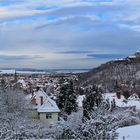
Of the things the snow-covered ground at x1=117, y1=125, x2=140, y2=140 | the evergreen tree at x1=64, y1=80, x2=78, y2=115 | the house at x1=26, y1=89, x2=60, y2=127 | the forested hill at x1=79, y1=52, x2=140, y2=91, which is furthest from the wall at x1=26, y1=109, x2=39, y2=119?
the forested hill at x1=79, y1=52, x2=140, y2=91

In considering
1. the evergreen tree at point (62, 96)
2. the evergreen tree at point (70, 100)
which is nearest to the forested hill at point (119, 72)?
the evergreen tree at point (62, 96)

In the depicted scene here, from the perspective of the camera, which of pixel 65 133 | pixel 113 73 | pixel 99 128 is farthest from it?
pixel 113 73

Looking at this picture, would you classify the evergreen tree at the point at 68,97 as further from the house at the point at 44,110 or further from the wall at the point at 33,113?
the wall at the point at 33,113

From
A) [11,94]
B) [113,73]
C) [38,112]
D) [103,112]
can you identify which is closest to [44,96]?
[38,112]

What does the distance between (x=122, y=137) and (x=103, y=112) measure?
2.09 metres

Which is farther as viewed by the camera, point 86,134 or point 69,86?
point 69,86

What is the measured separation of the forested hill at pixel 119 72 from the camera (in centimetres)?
10903

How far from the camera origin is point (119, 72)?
118 meters

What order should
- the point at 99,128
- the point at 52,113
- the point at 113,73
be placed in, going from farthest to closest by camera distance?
the point at 113,73
the point at 52,113
the point at 99,128

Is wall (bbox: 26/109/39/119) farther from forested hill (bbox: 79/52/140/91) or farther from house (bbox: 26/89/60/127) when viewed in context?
forested hill (bbox: 79/52/140/91)

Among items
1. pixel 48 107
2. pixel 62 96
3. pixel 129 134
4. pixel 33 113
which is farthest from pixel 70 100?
pixel 129 134

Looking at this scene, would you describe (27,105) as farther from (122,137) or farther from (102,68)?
(102,68)

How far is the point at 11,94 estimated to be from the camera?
3656cm

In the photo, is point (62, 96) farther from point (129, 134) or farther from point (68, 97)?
point (129, 134)
